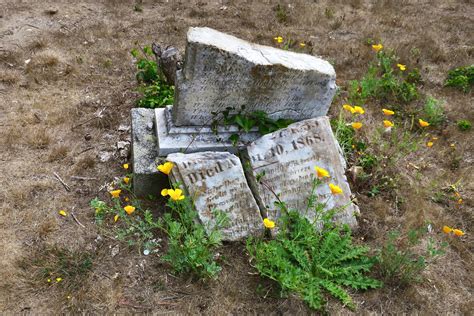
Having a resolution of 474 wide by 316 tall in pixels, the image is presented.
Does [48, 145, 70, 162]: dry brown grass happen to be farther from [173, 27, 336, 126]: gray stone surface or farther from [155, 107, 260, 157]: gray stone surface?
[173, 27, 336, 126]: gray stone surface

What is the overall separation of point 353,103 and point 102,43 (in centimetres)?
383

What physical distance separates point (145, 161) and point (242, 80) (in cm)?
116

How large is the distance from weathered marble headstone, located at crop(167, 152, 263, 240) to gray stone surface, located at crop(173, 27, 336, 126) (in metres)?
0.52

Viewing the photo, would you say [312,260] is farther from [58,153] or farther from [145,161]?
[58,153]

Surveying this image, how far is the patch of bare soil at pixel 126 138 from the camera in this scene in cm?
310

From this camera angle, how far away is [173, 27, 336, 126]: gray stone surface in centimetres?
346

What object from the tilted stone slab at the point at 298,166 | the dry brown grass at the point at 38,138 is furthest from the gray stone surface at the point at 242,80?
the dry brown grass at the point at 38,138

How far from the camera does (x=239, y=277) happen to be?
10.6 feet

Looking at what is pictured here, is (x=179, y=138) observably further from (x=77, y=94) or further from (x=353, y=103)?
(x=353, y=103)

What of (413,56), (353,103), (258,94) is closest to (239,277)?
(258,94)

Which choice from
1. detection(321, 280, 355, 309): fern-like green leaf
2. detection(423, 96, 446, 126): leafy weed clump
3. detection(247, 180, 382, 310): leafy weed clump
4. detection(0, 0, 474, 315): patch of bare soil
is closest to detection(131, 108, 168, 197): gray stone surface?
detection(0, 0, 474, 315): patch of bare soil

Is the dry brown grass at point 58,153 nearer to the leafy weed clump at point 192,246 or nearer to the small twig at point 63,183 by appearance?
the small twig at point 63,183

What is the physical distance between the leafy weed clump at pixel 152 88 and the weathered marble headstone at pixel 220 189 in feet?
4.15

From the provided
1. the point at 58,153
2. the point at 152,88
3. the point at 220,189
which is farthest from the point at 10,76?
the point at 220,189
